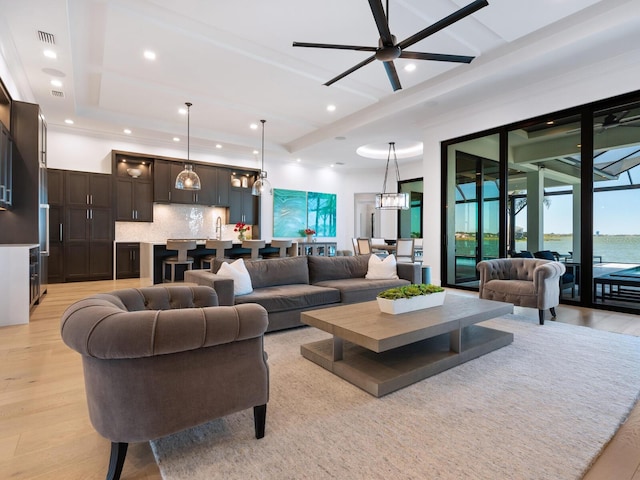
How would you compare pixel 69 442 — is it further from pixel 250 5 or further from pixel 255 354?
pixel 250 5

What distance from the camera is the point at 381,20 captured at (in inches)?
106

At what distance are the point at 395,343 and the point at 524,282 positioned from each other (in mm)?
2832

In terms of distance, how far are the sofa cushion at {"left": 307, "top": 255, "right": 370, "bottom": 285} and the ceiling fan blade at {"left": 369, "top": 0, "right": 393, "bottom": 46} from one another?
101 inches

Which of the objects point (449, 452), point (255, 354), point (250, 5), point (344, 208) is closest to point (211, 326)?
point (255, 354)

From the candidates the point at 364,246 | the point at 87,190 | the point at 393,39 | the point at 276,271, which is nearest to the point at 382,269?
the point at 276,271

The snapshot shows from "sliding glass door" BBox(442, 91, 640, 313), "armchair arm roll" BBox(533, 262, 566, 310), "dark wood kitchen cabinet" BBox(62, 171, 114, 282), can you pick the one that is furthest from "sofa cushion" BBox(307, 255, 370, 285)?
"dark wood kitchen cabinet" BBox(62, 171, 114, 282)

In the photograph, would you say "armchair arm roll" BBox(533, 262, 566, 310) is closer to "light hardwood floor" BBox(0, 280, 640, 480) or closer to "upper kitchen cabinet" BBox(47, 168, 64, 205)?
"light hardwood floor" BBox(0, 280, 640, 480)

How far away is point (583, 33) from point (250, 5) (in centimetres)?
367

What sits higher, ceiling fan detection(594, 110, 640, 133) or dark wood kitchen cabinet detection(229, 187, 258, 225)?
ceiling fan detection(594, 110, 640, 133)

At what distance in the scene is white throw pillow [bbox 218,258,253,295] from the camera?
3413 mm

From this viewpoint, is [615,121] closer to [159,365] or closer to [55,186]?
[159,365]

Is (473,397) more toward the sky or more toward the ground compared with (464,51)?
more toward the ground

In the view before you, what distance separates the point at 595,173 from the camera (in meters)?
4.63

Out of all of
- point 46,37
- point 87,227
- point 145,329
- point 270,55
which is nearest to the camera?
point 145,329
